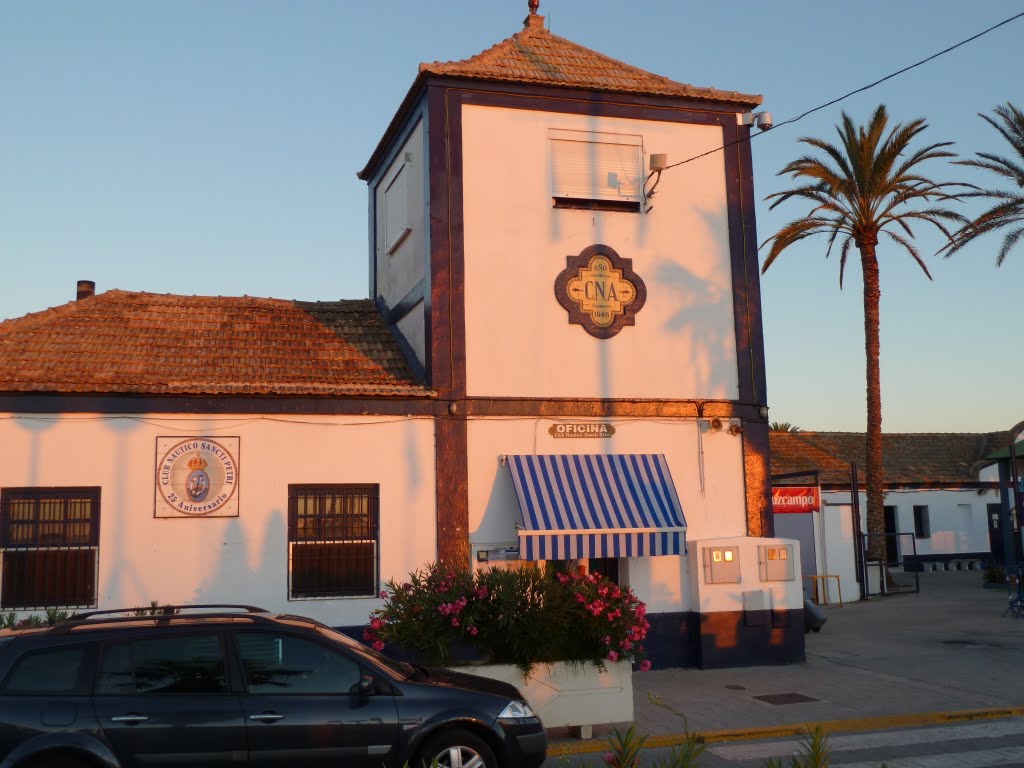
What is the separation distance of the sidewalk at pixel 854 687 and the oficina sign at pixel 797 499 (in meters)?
3.77

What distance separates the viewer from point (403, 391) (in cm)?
1369

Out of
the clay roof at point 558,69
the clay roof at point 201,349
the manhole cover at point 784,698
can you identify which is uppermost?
the clay roof at point 558,69

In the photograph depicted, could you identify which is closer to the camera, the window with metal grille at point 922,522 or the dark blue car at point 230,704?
the dark blue car at point 230,704

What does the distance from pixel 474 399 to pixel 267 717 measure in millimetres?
7557

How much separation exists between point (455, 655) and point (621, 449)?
5474mm

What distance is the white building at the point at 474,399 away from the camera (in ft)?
41.9

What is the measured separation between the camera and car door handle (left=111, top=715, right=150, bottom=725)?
21.9ft

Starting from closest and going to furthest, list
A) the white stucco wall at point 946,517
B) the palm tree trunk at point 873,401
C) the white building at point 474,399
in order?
1. the white building at point 474,399
2. the palm tree trunk at point 873,401
3. the white stucco wall at point 946,517

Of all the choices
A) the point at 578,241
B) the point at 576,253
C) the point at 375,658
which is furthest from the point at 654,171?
the point at 375,658

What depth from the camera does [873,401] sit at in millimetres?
25781

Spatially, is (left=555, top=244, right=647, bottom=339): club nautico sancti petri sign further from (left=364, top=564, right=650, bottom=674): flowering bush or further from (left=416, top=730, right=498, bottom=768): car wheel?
(left=416, top=730, right=498, bottom=768): car wheel

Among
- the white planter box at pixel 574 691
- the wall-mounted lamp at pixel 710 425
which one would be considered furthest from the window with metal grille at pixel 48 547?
the wall-mounted lamp at pixel 710 425

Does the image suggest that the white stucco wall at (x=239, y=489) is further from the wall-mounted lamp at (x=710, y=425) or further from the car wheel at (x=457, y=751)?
the car wheel at (x=457, y=751)

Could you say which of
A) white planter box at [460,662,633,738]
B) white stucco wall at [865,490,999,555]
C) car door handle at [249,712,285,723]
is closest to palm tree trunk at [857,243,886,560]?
white stucco wall at [865,490,999,555]
